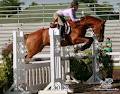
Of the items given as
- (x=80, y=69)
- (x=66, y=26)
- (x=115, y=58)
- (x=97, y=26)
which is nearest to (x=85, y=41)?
(x=97, y=26)

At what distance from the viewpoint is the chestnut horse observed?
11.8 metres

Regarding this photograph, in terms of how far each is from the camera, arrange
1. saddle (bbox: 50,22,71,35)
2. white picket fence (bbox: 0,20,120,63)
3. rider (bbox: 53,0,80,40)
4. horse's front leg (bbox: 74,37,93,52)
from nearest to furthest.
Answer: rider (bbox: 53,0,80,40), saddle (bbox: 50,22,71,35), horse's front leg (bbox: 74,37,93,52), white picket fence (bbox: 0,20,120,63)

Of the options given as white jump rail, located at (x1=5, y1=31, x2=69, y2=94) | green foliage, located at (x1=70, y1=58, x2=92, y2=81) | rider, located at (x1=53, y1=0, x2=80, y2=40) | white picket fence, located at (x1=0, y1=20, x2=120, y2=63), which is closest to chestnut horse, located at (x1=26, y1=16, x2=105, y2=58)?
rider, located at (x1=53, y1=0, x2=80, y2=40)

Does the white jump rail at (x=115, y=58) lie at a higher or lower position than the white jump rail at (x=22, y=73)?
lower

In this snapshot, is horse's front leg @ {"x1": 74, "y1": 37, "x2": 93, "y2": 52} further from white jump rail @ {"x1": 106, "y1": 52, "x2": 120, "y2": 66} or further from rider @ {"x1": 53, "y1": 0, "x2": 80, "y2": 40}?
white jump rail @ {"x1": 106, "y1": 52, "x2": 120, "y2": 66}

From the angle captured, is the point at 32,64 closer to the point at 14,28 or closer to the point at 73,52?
the point at 73,52

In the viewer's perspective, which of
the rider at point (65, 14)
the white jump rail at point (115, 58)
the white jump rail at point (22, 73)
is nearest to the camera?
the white jump rail at point (22, 73)

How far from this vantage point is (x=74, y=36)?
39.8 feet

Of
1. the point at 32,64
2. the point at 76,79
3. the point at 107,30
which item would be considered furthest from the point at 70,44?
the point at 107,30

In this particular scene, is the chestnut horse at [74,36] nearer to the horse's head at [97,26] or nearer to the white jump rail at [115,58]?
the horse's head at [97,26]

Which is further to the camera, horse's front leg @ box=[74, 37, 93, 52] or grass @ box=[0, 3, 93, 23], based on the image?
grass @ box=[0, 3, 93, 23]

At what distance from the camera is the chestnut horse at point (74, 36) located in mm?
11828

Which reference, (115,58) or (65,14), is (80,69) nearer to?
(65,14)

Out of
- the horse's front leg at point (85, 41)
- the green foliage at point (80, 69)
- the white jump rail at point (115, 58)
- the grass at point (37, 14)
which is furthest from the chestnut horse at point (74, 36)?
the grass at point (37, 14)
